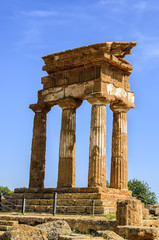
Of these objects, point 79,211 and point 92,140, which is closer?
point 79,211

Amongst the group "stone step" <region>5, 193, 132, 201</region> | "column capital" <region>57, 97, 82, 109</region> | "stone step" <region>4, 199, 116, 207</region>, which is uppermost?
"column capital" <region>57, 97, 82, 109</region>

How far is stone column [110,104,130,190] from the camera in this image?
25.6 metres

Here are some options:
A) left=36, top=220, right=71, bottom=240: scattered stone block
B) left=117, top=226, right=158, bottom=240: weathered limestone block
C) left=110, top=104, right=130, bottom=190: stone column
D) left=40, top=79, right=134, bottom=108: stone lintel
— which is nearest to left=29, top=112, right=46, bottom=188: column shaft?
left=40, top=79, right=134, bottom=108: stone lintel

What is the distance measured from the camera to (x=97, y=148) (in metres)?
24.1

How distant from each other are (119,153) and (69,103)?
4.55 meters

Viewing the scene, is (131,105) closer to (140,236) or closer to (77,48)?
(77,48)

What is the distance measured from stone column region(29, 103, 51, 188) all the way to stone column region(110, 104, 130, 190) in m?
4.82

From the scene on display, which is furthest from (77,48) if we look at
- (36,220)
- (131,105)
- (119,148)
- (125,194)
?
(36,220)

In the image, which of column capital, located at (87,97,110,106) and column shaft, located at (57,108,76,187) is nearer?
column capital, located at (87,97,110,106)

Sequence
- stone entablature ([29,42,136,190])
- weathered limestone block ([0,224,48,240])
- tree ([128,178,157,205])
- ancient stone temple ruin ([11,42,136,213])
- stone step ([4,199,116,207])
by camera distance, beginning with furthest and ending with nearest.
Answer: tree ([128,178,157,205])
stone entablature ([29,42,136,190])
ancient stone temple ruin ([11,42,136,213])
stone step ([4,199,116,207])
weathered limestone block ([0,224,48,240])

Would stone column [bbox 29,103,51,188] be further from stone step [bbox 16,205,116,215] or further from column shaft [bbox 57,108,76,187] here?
stone step [bbox 16,205,116,215]

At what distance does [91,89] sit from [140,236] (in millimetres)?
13180

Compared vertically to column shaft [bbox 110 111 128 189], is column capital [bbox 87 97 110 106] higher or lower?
higher

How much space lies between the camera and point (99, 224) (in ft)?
53.2
